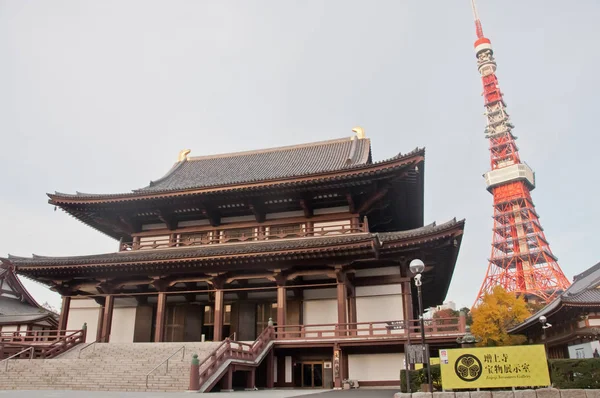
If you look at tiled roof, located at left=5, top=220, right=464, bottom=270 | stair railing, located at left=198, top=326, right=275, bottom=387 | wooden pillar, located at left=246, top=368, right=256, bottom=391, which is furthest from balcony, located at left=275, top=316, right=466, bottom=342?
tiled roof, located at left=5, top=220, right=464, bottom=270

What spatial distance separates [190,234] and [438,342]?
16.1 m

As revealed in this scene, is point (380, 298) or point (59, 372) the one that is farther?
point (380, 298)

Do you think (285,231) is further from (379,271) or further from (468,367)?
(468,367)

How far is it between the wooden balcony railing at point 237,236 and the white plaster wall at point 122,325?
12.9 ft

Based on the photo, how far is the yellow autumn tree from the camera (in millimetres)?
50375

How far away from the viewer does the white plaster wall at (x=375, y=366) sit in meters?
22.4

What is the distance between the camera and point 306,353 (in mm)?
23297

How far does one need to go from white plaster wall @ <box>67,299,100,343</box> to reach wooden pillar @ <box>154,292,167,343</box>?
5.65m

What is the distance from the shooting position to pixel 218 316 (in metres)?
24.0

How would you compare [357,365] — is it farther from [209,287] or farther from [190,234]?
[190,234]

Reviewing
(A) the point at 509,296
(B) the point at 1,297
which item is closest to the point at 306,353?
(B) the point at 1,297

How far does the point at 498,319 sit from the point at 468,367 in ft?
146

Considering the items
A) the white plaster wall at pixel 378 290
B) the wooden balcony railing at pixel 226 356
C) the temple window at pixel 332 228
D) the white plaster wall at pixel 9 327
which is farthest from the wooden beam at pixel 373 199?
the white plaster wall at pixel 9 327

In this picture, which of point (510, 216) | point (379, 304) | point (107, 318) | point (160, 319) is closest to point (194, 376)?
point (160, 319)
